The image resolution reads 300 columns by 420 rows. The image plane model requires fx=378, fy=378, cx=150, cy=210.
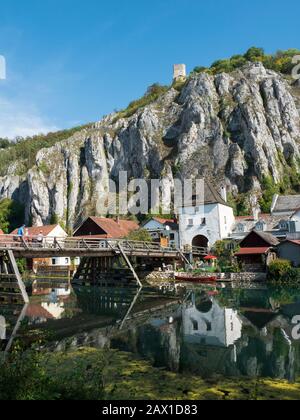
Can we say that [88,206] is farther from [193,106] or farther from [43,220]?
[193,106]

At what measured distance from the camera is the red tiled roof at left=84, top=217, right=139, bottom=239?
208 ft

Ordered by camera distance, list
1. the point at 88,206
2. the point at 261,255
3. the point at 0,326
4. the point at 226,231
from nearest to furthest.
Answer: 1. the point at 0,326
2. the point at 261,255
3. the point at 226,231
4. the point at 88,206

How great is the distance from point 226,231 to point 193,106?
4265 cm

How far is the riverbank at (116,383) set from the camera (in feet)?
Answer: 24.0

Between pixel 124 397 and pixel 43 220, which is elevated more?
pixel 43 220

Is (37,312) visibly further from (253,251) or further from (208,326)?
(253,251)

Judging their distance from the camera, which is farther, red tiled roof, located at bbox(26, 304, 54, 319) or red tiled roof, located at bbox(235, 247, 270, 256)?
red tiled roof, located at bbox(235, 247, 270, 256)

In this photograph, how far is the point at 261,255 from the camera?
45438 millimetres

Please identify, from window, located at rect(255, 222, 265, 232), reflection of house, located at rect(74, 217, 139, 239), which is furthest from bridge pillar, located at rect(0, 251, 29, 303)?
window, located at rect(255, 222, 265, 232)

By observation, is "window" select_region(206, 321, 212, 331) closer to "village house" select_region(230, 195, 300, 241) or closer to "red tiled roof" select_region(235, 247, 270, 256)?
"red tiled roof" select_region(235, 247, 270, 256)

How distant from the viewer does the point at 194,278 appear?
4416cm

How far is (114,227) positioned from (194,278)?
25689 mm

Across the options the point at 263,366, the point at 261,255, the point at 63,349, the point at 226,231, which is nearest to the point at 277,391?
the point at 263,366

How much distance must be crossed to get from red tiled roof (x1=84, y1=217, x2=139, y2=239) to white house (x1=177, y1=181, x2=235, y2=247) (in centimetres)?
1016
